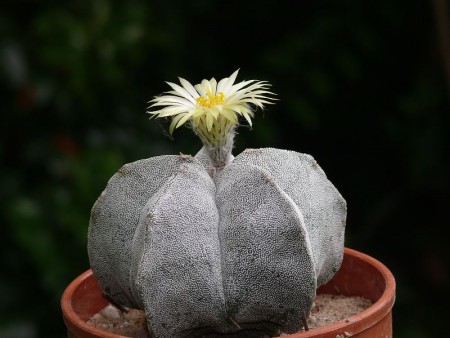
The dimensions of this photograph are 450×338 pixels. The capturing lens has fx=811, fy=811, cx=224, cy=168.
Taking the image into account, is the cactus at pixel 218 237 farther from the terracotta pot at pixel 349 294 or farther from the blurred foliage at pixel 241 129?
the blurred foliage at pixel 241 129

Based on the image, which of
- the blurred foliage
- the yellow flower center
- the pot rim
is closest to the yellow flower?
the yellow flower center

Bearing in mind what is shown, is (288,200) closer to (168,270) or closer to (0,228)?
(168,270)

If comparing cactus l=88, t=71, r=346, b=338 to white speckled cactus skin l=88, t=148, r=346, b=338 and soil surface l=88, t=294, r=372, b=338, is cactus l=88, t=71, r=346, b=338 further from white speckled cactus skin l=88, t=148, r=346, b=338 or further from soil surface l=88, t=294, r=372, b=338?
soil surface l=88, t=294, r=372, b=338

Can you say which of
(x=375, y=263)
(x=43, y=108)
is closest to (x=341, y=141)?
(x=43, y=108)

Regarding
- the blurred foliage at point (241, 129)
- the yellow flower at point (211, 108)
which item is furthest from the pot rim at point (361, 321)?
the blurred foliage at point (241, 129)

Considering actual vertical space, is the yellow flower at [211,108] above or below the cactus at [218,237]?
above

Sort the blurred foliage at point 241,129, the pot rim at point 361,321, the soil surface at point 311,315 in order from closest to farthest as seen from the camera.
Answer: the pot rim at point 361,321
the soil surface at point 311,315
the blurred foliage at point 241,129
